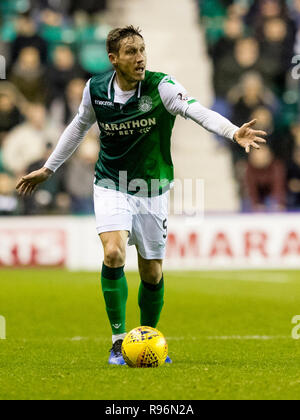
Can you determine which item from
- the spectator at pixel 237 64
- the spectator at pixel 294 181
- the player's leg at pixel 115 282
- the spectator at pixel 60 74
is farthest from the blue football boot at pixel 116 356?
the spectator at pixel 237 64

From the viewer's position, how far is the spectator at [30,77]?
1716 centimetres

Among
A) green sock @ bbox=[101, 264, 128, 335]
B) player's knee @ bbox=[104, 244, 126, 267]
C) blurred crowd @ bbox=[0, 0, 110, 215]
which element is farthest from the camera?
blurred crowd @ bbox=[0, 0, 110, 215]

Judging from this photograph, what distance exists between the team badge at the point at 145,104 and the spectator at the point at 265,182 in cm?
983

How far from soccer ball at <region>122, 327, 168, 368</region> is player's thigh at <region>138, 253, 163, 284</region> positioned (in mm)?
794

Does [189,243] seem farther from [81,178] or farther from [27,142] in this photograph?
[27,142]

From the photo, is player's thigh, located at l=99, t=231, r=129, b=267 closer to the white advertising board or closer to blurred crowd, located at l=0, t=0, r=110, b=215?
blurred crowd, located at l=0, t=0, r=110, b=215


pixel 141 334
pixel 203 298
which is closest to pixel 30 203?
pixel 203 298

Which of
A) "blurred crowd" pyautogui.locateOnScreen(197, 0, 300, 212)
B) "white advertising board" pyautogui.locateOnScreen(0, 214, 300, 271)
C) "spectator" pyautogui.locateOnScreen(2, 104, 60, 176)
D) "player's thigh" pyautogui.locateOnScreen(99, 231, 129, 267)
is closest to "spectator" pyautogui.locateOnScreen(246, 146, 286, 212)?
"blurred crowd" pyautogui.locateOnScreen(197, 0, 300, 212)

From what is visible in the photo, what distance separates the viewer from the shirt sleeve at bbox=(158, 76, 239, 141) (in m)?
6.32

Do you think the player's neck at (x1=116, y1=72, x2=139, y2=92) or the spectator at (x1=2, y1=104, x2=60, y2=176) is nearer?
the player's neck at (x1=116, y1=72, x2=139, y2=92)

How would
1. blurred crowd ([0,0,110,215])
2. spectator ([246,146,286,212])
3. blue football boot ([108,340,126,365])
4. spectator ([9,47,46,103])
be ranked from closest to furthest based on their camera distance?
blue football boot ([108,340,126,365]) → blurred crowd ([0,0,110,215]) → spectator ([246,146,286,212]) → spectator ([9,47,46,103])

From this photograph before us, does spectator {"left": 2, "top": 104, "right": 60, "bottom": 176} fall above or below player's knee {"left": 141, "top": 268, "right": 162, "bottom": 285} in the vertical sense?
above

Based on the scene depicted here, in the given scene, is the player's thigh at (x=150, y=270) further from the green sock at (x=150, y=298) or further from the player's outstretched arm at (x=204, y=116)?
the player's outstretched arm at (x=204, y=116)

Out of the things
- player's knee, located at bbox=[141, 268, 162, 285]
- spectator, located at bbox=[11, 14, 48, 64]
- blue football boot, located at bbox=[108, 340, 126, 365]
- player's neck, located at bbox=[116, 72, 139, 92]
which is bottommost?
blue football boot, located at bbox=[108, 340, 126, 365]
